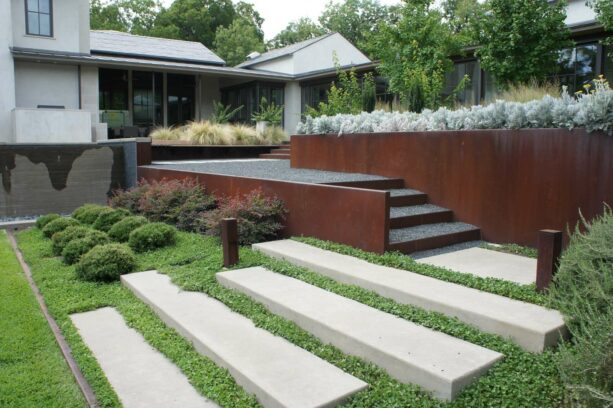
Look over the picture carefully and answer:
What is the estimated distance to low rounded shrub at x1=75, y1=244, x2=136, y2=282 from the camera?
17.2 feet

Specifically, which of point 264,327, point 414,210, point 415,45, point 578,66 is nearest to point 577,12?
point 578,66

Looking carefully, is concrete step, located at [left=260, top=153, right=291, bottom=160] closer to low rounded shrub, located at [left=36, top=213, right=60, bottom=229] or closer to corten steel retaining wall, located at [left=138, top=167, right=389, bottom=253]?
corten steel retaining wall, located at [left=138, top=167, right=389, bottom=253]

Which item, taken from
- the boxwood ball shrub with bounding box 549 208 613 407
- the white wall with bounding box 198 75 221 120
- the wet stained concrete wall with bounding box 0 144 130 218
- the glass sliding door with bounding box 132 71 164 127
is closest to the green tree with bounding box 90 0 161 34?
the white wall with bounding box 198 75 221 120

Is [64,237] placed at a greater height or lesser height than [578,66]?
lesser

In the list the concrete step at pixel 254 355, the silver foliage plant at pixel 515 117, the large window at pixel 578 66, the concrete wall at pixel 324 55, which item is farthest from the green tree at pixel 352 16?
the concrete step at pixel 254 355

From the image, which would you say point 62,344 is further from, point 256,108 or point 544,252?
point 256,108

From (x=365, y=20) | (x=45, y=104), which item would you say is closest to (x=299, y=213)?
(x=45, y=104)

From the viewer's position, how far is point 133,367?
3.32 metres

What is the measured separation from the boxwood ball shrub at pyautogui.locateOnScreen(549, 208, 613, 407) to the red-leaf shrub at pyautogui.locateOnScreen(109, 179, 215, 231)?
5073 mm

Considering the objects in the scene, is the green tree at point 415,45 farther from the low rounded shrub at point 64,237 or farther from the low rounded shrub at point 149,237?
the low rounded shrub at point 64,237

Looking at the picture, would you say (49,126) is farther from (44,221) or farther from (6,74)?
(44,221)

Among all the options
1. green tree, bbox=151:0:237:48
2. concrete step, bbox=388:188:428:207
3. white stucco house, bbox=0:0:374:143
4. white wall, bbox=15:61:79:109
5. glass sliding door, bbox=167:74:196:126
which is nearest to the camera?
concrete step, bbox=388:188:428:207

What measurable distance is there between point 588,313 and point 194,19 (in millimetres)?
36955

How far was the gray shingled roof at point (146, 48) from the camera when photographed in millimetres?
18422
